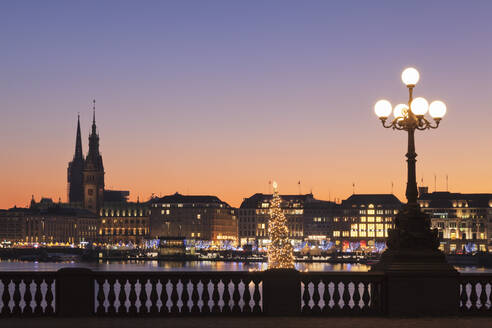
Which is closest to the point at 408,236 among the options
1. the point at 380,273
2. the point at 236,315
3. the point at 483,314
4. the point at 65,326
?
the point at 380,273

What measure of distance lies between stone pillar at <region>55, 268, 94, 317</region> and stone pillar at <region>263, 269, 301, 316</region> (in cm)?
366

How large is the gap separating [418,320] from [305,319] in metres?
2.29

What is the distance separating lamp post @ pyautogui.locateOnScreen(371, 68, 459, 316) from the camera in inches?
797

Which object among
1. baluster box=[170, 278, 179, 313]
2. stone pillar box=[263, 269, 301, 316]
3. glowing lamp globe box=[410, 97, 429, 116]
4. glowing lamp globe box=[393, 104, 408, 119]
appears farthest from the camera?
glowing lamp globe box=[393, 104, 408, 119]

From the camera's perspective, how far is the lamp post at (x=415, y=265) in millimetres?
20234

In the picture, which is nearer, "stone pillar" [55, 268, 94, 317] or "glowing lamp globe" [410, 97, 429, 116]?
"stone pillar" [55, 268, 94, 317]

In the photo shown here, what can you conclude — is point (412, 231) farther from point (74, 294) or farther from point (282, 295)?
point (74, 294)

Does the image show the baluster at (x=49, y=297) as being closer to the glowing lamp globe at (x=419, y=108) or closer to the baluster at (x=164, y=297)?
the baluster at (x=164, y=297)

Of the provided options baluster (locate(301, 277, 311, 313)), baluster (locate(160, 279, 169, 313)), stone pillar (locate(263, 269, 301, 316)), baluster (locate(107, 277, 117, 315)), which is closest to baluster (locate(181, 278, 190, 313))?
baluster (locate(160, 279, 169, 313))

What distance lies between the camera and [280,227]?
72188mm

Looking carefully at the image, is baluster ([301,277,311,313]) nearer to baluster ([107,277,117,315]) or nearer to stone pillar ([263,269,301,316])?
stone pillar ([263,269,301,316])

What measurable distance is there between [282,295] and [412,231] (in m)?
3.13

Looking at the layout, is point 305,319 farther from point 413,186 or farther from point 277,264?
point 277,264

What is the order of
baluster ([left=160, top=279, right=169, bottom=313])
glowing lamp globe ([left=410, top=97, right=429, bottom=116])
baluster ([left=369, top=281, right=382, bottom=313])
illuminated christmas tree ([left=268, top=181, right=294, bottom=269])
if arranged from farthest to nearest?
1. illuminated christmas tree ([left=268, top=181, right=294, bottom=269])
2. glowing lamp globe ([left=410, top=97, right=429, bottom=116])
3. baluster ([left=369, top=281, right=382, bottom=313])
4. baluster ([left=160, top=279, right=169, bottom=313])
